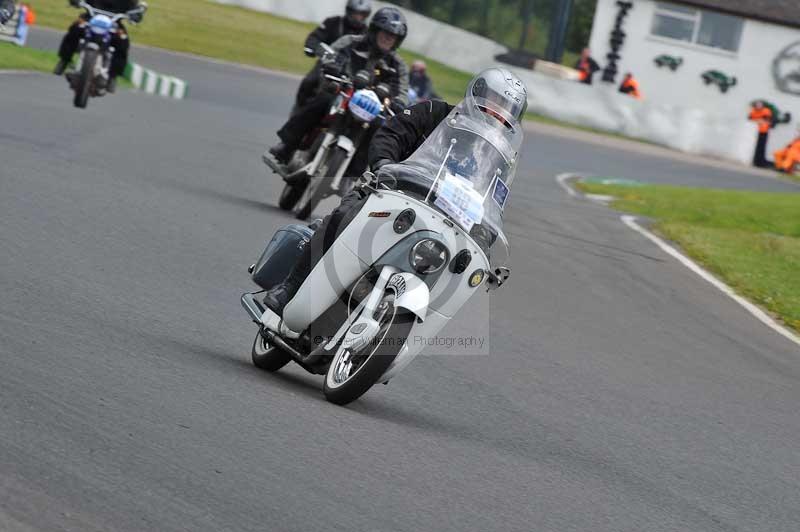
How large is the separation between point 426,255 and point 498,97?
1.02 m

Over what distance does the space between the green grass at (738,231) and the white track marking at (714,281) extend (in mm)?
155

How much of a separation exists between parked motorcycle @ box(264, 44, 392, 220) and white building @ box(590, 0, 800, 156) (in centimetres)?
4105

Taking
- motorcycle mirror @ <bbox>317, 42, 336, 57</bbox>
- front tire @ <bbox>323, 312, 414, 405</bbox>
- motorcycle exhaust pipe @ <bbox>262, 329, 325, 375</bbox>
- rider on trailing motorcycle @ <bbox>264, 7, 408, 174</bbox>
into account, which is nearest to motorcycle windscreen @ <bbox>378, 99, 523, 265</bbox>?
front tire @ <bbox>323, 312, 414, 405</bbox>

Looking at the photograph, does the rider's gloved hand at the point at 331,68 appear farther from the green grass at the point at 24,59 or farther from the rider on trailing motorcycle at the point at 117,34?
the green grass at the point at 24,59

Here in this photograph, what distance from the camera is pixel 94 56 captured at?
19.1m

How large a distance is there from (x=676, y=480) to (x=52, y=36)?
2956 cm

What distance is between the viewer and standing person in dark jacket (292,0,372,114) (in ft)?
50.8

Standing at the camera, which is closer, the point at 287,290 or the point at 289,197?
the point at 287,290

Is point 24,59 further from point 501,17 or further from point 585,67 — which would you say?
point 501,17

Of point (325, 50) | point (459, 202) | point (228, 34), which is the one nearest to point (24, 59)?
point (325, 50)

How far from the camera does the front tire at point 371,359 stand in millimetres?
6945

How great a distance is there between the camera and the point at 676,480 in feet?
23.7

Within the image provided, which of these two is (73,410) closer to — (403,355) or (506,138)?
(403,355)

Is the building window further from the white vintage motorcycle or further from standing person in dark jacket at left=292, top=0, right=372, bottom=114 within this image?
the white vintage motorcycle
